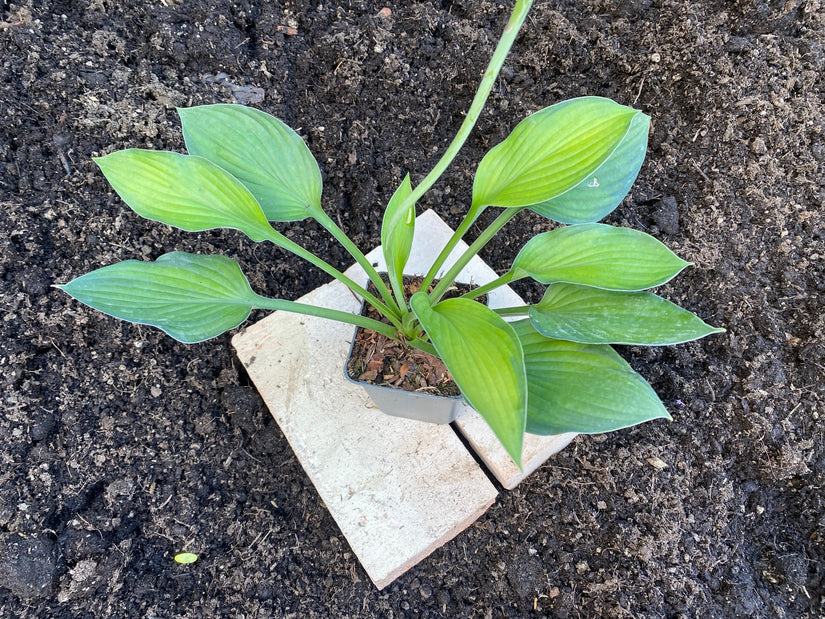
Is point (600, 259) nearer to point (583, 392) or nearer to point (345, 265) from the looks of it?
point (583, 392)

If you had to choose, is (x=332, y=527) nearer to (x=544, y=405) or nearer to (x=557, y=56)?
(x=544, y=405)

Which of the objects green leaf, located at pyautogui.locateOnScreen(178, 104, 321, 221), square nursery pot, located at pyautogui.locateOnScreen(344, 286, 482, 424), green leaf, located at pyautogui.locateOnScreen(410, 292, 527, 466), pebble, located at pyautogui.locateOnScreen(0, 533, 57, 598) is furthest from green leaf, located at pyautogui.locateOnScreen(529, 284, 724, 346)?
pebble, located at pyautogui.locateOnScreen(0, 533, 57, 598)

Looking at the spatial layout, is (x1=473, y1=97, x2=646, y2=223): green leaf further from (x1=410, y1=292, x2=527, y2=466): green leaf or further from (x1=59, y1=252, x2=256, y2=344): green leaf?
(x1=59, y1=252, x2=256, y2=344): green leaf

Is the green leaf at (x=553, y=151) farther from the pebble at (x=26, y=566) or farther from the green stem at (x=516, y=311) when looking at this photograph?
the pebble at (x=26, y=566)

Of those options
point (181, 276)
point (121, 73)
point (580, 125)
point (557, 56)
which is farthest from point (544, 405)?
point (121, 73)

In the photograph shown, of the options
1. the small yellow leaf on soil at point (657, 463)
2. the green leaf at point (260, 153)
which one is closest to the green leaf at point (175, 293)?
the green leaf at point (260, 153)

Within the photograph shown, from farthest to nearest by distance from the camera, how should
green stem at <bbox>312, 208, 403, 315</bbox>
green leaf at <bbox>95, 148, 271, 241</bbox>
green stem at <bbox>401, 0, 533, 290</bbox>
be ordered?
green stem at <bbox>312, 208, 403, 315</bbox>
green leaf at <bbox>95, 148, 271, 241</bbox>
green stem at <bbox>401, 0, 533, 290</bbox>
